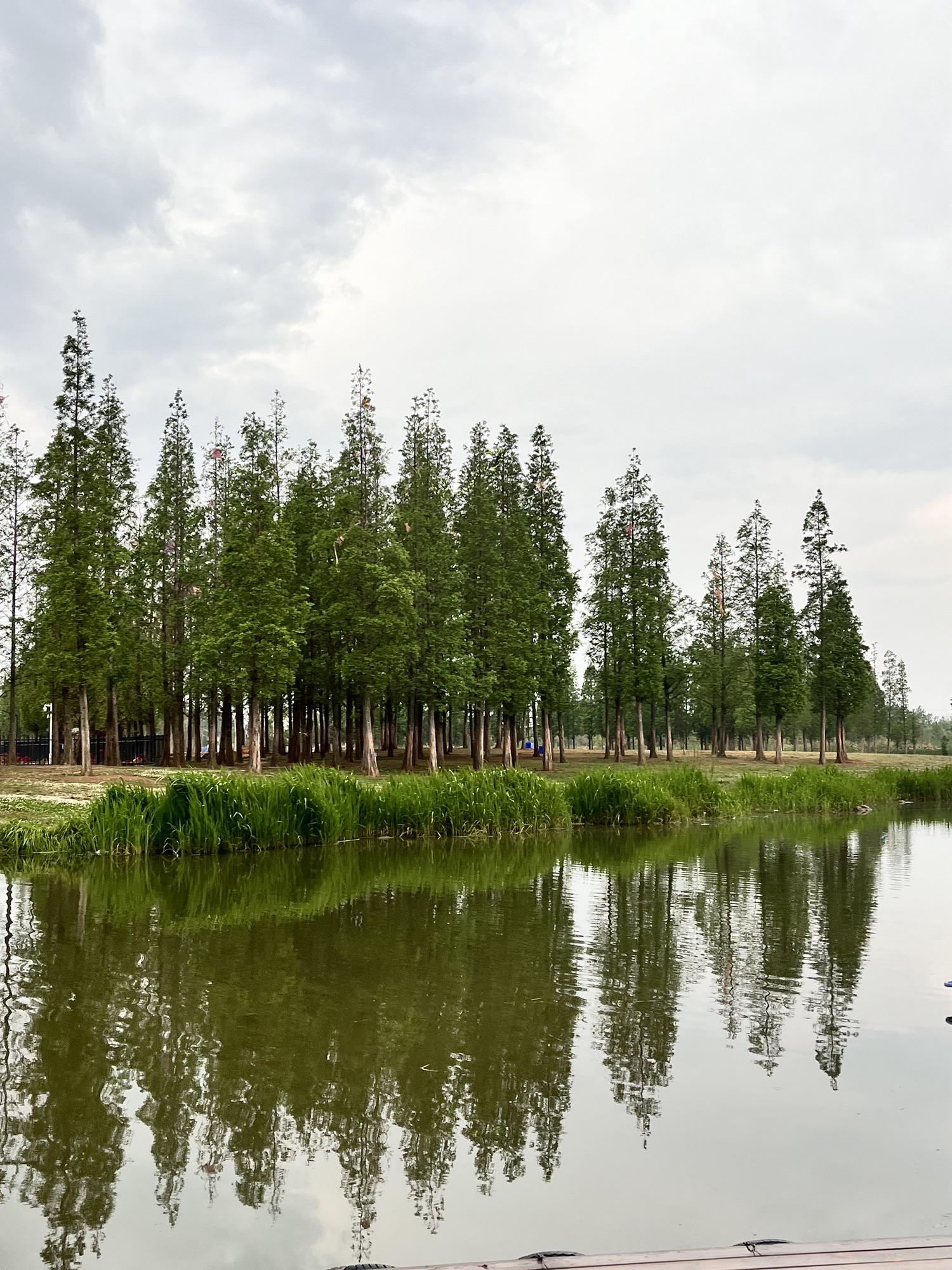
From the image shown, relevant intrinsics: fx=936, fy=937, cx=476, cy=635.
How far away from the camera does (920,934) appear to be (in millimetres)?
12781

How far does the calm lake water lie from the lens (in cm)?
507

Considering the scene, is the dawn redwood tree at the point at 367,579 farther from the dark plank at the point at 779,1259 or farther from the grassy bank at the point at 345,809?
the dark plank at the point at 779,1259

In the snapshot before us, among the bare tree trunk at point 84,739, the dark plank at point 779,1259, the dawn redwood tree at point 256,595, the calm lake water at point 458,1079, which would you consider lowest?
the calm lake water at point 458,1079

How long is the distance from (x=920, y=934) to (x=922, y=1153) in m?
7.58

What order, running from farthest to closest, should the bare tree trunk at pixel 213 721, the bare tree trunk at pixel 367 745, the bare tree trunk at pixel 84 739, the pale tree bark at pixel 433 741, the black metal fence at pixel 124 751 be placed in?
1. the black metal fence at pixel 124 751
2. the bare tree trunk at pixel 213 721
3. the pale tree bark at pixel 433 741
4. the bare tree trunk at pixel 367 745
5. the bare tree trunk at pixel 84 739

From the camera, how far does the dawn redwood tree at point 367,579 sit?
133 feet

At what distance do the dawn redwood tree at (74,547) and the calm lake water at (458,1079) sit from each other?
22050 millimetres

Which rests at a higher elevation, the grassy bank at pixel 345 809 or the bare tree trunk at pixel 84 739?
the bare tree trunk at pixel 84 739

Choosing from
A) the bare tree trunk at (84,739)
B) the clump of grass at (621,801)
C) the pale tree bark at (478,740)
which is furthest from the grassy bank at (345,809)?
the pale tree bark at (478,740)

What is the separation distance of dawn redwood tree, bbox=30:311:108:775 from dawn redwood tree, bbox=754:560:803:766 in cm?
4456

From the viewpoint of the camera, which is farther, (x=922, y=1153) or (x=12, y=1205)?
(x=922, y=1153)

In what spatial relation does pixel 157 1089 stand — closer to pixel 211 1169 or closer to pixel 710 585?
pixel 211 1169

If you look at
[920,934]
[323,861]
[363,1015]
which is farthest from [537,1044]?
[323,861]

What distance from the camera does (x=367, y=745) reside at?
4088cm
